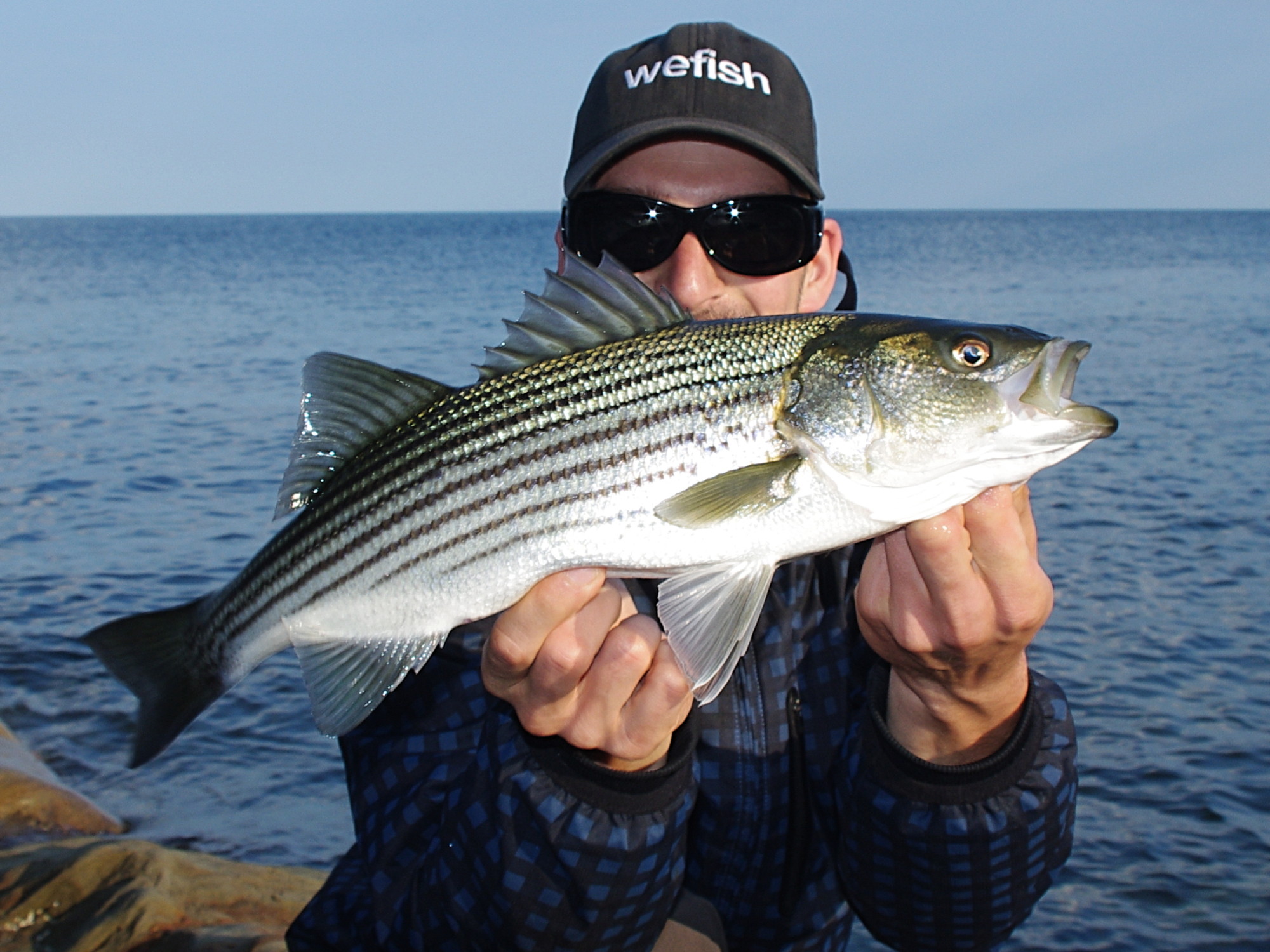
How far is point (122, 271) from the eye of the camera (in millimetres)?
56188

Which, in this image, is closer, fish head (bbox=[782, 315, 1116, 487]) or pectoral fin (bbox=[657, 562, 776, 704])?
fish head (bbox=[782, 315, 1116, 487])

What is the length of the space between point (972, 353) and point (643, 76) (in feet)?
Answer: 7.58

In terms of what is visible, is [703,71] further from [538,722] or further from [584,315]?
[538,722]

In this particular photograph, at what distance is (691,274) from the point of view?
4133 mm

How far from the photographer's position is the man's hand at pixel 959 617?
2.58 metres

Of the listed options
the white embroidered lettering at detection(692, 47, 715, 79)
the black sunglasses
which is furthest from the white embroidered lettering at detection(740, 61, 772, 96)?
the black sunglasses

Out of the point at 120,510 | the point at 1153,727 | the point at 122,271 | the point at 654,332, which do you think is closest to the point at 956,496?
the point at 654,332

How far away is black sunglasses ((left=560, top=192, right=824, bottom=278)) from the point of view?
413 cm

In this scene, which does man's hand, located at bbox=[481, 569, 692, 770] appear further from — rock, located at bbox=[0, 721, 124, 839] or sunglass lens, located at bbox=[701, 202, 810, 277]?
rock, located at bbox=[0, 721, 124, 839]

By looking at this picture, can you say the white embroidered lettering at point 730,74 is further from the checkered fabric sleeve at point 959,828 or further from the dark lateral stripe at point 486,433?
the checkered fabric sleeve at point 959,828

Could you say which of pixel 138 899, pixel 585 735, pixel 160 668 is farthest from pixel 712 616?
pixel 138 899

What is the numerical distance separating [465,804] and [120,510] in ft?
35.6

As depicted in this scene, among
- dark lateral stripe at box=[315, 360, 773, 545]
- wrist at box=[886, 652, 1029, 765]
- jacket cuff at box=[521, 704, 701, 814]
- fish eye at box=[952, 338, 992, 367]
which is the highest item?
fish eye at box=[952, 338, 992, 367]

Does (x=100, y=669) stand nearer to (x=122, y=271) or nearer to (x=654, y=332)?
(x=654, y=332)
